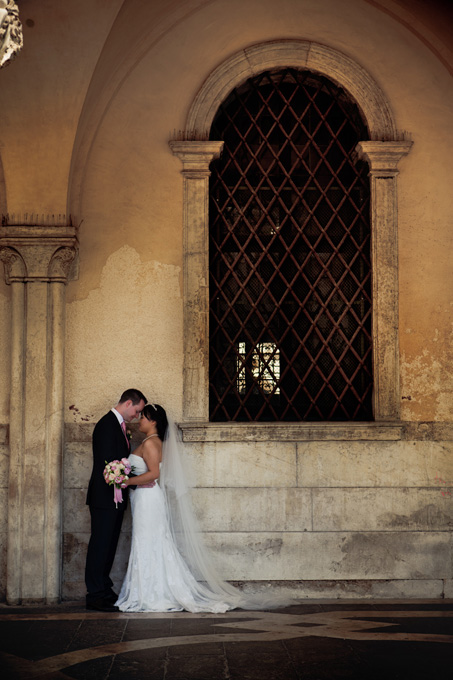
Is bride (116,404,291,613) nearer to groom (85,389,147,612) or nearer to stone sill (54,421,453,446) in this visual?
groom (85,389,147,612)

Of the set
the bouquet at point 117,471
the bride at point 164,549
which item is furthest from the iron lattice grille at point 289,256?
the bouquet at point 117,471

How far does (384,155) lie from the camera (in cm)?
701

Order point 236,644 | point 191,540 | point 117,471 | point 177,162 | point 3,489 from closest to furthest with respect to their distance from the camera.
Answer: point 236,644
point 117,471
point 191,540
point 3,489
point 177,162

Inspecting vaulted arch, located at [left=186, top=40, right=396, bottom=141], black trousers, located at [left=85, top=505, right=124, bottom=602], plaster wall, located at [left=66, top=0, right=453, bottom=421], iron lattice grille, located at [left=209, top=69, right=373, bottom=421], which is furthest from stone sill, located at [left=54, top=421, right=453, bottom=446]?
vaulted arch, located at [left=186, top=40, right=396, bottom=141]

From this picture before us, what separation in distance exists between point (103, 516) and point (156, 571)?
0.61 metres

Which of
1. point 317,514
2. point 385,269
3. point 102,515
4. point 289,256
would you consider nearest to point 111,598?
point 102,515

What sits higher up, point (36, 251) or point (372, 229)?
point (372, 229)

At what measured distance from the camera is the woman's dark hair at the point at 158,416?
21.1 ft

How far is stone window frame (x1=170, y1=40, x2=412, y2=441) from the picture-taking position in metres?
6.74

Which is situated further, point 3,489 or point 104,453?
point 3,489

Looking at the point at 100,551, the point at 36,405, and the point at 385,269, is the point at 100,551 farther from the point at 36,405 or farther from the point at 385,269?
the point at 385,269

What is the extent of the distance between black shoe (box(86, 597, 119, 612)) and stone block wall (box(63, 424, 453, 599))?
50 centimetres

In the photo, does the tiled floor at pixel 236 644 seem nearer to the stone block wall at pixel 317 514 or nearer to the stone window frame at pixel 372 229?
the stone block wall at pixel 317 514

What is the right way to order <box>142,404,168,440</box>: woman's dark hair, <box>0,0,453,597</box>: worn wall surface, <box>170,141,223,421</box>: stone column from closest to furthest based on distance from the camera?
<box>142,404,168,440</box>: woman's dark hair < <box>0,0,453,597</box>: worn wall surface < <box>170,141,223,421</box>: stone column
